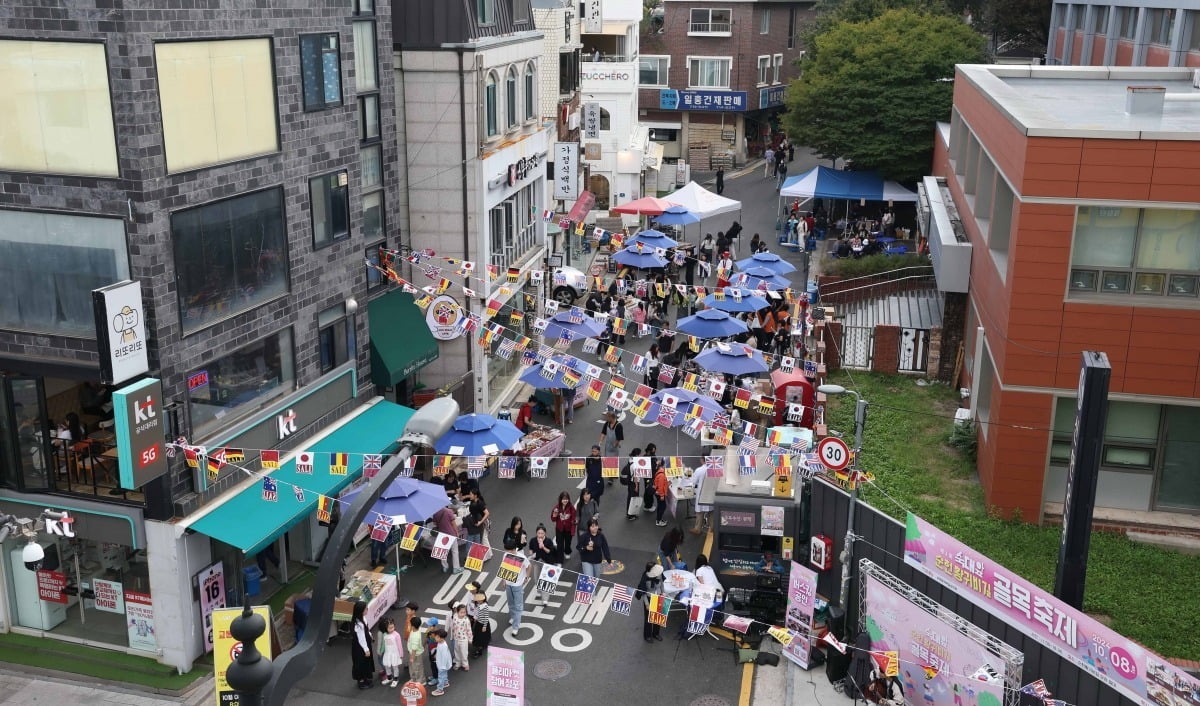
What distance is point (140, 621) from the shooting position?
18281 mm

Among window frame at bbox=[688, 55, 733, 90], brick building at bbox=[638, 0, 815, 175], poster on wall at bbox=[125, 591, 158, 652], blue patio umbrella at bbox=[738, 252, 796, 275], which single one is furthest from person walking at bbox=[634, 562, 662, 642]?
window frame at bbox=[688, 55, 733, 90]

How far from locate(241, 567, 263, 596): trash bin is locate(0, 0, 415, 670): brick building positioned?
626 millimetres

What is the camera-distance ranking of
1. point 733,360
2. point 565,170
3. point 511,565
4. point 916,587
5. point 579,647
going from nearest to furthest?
1. point 916,587
2. point 511,565
3. point 579,647
4. point 733,360
5. point 565,170

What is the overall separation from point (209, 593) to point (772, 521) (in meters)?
9.77

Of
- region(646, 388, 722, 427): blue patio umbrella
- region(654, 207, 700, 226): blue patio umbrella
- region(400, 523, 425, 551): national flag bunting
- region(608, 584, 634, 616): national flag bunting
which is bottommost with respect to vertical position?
region(608, 584, 634, 616): national flag bunting

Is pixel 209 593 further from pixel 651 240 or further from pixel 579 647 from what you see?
pixel 651 240

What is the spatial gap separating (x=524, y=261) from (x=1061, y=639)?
21498 mm

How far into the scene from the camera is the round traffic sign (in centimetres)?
1731

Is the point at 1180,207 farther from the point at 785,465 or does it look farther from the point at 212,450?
the point at 212,450

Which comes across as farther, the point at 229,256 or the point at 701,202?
the point at 701,202

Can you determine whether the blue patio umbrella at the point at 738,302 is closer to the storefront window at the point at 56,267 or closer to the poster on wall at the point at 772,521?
the poster on wall at the point at 772,521

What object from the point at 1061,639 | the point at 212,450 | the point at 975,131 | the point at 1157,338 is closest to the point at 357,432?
the point at 212,450

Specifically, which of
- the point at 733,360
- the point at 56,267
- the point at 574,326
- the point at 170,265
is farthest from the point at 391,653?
the point at 574,326

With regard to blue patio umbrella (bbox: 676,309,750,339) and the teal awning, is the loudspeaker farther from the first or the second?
blue patio umbrella (bbox: 676,309,750,339)
